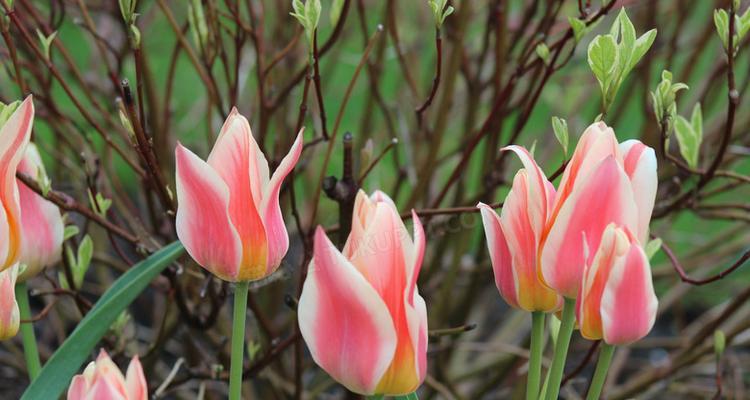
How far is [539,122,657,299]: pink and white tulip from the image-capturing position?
25.1 inches

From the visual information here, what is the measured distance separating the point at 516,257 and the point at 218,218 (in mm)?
216

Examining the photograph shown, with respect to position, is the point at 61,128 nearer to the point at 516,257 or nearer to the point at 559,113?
the point at 516,257

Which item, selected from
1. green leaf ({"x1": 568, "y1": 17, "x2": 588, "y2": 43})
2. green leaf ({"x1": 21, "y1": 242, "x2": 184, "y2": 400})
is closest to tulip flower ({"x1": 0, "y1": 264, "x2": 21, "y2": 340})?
green leaf ({"x1": 21, "y1": 242, "x2": 184, "y2": 400})

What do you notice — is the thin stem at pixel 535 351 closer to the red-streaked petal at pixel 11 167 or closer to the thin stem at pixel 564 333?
the thin stem at pixel 564 333

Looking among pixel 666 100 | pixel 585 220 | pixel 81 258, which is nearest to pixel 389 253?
pixel 585 220

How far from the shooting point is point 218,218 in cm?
67

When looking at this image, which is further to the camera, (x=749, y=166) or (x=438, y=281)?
(x=749, y=166)

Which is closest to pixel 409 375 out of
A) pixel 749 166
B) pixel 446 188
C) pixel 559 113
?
pixel 446 188

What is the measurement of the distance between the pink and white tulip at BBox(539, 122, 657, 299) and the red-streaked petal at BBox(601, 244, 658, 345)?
3 cm

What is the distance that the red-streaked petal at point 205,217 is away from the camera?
66cm

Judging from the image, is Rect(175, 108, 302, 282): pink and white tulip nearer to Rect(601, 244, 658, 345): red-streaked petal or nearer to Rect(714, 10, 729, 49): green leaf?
Rect(601, 244, 658, 345): red-streaked petal

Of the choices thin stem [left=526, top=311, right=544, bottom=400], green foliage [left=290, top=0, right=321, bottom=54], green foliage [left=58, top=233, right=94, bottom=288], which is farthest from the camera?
green foliage [left=58, top=233, right=94, bottom=288]

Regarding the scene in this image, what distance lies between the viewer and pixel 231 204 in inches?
26.7

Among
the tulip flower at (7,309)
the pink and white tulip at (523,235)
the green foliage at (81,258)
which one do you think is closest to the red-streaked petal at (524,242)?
the pink and white tulip at (523,235)
